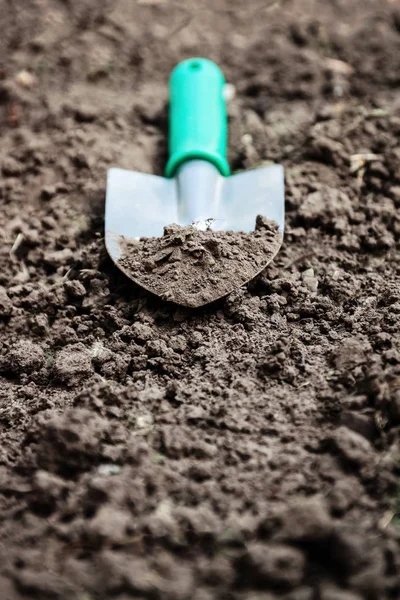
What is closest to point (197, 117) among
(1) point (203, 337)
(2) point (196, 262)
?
(2) point (196, 262)

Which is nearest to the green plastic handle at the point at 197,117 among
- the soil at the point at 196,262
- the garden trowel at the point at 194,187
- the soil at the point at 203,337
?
the garden trowel at the point at 194,187

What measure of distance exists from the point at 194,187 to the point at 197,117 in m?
0.33

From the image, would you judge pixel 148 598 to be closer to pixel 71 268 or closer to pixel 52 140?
pixel 71 268

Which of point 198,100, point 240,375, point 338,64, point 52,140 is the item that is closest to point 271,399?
point 240,375

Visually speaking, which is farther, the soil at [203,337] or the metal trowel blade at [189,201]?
the metal trowel blade at [189,201]

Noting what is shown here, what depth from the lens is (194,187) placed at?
2.47 metres

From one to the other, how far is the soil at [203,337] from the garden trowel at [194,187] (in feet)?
0.32

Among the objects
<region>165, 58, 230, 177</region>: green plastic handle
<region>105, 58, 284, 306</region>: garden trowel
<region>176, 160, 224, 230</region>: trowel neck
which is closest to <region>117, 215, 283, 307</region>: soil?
<region>105, 58, 284, 306</region>: garden trowel

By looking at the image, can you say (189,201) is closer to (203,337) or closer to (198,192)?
(198,192)

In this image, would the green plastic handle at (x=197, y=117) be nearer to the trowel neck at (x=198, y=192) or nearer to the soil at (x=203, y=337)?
the trowel neck at (x=198, y=192)

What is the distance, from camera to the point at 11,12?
3.26 m

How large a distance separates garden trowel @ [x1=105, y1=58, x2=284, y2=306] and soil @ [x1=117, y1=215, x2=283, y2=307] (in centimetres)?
3

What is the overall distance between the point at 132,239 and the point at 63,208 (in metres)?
0.38

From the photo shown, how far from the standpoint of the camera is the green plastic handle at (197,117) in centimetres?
258
